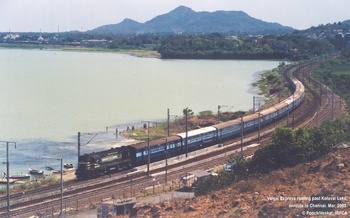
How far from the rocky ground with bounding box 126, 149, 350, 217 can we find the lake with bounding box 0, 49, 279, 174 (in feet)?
55.2

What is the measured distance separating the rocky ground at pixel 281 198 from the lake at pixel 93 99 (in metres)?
16.8

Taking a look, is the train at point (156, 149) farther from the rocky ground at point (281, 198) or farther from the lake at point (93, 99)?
the rocky ground at point (281, 198)

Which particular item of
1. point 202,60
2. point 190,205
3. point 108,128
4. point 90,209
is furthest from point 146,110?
point 202,60

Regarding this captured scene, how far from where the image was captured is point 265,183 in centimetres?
1988

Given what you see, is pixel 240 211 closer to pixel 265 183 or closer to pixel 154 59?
pixel 265 183

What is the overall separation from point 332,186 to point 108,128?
29.8 meters

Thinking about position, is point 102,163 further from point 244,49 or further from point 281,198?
point 244,49

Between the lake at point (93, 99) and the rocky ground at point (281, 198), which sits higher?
the rocky ground at point (281, 198)

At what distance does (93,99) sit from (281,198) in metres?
45.8

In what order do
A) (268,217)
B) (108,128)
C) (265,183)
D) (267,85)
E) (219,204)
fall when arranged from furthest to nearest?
(267,85) → (108,128) → (265,183) → (219,204) → (268,217)

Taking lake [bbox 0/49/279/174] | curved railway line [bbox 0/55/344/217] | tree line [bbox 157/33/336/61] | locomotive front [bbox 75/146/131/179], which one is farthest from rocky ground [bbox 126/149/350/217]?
tree line [bbox 157/33/336/61]

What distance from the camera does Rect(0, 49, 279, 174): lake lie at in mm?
39875

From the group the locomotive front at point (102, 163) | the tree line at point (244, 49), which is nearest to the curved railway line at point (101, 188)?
the locomotive front at point (102, 163)

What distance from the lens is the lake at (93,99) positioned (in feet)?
131
